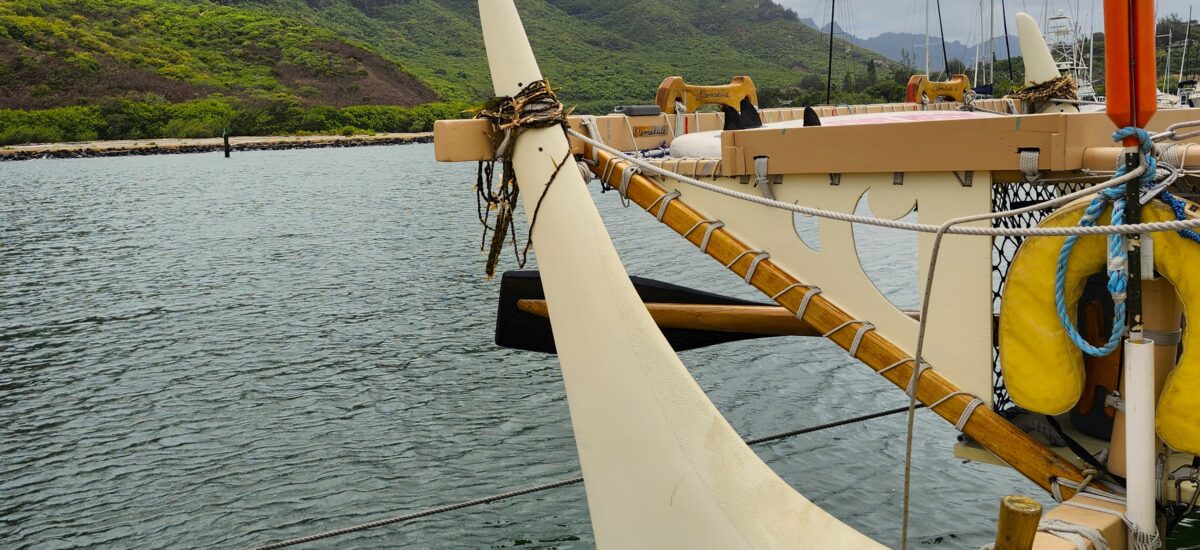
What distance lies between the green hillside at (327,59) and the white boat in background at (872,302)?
6228cm

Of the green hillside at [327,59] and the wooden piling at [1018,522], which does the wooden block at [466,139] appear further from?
the green hillside at [327,59]

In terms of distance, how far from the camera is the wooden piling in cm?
283

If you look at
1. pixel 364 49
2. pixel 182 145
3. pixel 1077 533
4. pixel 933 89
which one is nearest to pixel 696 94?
pixel 1077 533

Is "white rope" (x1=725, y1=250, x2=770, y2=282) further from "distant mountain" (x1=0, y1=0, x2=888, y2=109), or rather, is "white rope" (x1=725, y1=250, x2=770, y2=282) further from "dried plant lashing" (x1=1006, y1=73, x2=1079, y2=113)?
"distant mountain" (x1=0, y1=0, x2=888, y2=109)

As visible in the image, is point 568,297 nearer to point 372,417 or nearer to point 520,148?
point 520,148

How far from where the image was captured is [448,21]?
→ 14825cm

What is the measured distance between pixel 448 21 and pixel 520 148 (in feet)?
493

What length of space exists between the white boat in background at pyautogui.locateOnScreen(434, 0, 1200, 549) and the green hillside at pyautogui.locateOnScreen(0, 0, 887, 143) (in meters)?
62.3

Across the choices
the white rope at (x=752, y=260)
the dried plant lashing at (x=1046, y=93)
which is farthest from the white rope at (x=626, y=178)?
the dried plant lashing at (x=1046, y=93)

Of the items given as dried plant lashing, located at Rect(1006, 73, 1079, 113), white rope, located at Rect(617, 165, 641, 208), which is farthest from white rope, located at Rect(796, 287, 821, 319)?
dried plant lashing, located at Rect(1006, 73, 1079, 113)

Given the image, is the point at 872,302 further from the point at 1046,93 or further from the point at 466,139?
the point at 1046,93

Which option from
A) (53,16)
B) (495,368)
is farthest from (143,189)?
(53,16)

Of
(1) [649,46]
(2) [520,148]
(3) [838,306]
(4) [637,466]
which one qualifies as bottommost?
(4) [637,466]

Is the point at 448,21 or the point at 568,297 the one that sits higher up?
the point at 448,21
